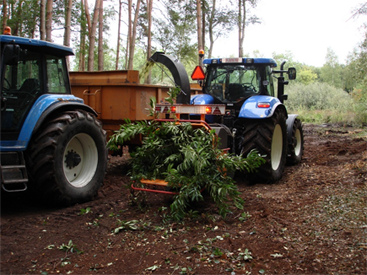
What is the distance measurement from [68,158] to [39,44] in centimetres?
158

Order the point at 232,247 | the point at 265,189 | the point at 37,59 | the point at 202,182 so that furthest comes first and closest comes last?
the point at 265,189 < the point at 37,59 < the point at 202,182 < the point at 232,247

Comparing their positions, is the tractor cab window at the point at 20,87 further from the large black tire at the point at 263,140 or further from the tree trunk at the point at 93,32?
the tree trunk at the point at 93,32

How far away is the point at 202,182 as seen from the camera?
4496mm

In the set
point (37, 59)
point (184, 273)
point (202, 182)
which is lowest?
point (184, 273)

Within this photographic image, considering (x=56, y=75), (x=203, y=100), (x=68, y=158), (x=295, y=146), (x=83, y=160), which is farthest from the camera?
(x=295, y=146)

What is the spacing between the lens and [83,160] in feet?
17.6

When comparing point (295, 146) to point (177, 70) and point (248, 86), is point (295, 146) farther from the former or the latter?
point (177, 70)

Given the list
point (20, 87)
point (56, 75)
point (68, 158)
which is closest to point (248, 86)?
point (56, 75)

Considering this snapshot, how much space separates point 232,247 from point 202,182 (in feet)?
3.62

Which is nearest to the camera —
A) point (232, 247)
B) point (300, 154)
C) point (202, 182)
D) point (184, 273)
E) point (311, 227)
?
point (184, 273)

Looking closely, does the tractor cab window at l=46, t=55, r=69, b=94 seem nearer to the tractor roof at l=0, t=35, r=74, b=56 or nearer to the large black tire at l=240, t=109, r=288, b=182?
the tractor roof at l=0, t=35, r=74, b=56

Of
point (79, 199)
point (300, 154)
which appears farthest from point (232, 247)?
point (300, 154)

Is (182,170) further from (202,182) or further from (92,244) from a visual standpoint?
(92,244)

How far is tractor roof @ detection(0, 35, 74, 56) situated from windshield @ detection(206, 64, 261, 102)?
9.55 ft
